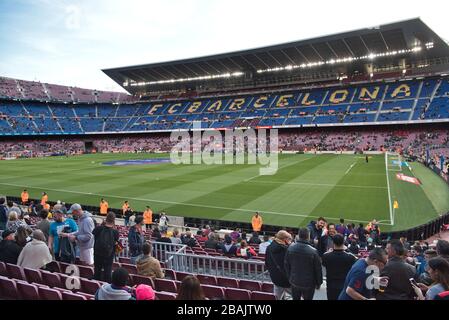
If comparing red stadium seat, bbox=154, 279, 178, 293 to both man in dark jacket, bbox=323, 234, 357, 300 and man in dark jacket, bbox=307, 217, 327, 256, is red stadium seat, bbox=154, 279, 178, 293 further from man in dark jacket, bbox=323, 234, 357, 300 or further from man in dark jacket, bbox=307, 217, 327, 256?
man in dark jacket, bbox=307, 217, 327, 256

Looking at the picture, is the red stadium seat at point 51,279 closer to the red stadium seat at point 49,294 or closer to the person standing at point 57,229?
the red stadium seat at point 49,294

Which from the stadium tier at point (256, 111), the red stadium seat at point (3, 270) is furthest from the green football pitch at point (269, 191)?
the stadium tier at point (256, 111)

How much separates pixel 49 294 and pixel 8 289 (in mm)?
1105

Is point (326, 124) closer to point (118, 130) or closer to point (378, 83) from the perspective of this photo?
point (378, 83)

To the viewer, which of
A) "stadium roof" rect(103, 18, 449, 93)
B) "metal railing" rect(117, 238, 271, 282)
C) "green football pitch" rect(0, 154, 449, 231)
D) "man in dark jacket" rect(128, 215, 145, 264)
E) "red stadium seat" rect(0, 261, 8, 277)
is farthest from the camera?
"stadium roof" rect(103, 18, 449, 93)

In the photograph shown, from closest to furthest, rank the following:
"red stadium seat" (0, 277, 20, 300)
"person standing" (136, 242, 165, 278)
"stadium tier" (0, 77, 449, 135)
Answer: "red stadium seat" (0, 277, 20, 300), "person standing" (136, 242, 165, 278), "stadium tier" (0, 77, 449, 135)

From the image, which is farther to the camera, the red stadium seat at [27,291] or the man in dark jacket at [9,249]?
the man in dark jacket at [9,249]

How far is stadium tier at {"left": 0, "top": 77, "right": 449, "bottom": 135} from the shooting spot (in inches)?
2371

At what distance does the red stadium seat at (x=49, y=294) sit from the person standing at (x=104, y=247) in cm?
126

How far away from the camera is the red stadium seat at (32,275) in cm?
611

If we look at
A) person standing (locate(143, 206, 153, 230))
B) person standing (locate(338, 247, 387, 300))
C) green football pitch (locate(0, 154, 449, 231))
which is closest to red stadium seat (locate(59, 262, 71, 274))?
person standing (locate(338, 247, 387, 300))

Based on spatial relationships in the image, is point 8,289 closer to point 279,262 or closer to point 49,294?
point 49,294

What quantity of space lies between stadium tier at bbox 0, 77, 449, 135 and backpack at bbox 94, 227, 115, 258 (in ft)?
197

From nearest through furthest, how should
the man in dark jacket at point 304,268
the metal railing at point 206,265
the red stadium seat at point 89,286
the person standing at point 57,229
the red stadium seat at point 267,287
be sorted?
the man in dark jacket at point 304,268 → the red stadium seat at point 89,286 → the red stadium seat at point 267,287 → the person standing at point 57,229 → the metal railing at point 206,265
